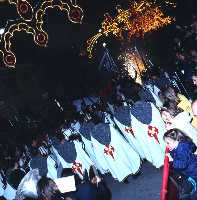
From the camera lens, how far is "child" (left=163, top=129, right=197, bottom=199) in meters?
6.44

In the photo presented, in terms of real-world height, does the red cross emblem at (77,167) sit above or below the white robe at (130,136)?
below

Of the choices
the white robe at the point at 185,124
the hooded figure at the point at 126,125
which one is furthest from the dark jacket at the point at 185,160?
the hooded figure at the point at 126,125

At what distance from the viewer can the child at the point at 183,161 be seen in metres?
6.44

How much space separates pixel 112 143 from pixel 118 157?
391 mm

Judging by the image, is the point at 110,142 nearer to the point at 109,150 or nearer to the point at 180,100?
the point at 109,150

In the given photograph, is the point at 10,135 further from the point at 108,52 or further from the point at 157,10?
the point at 157,10

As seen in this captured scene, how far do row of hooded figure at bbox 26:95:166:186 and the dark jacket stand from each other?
129 inches

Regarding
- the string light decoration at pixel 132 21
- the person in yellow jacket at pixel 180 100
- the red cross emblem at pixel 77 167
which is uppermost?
the string light decoration at pixel 132 21

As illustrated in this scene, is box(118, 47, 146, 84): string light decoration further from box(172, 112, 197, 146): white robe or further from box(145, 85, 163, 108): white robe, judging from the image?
box(172, 112, 197, 146): white robe

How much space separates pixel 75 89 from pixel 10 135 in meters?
4.13

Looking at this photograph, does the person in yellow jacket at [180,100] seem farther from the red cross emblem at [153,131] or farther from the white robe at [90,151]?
the white robe at [90,151]

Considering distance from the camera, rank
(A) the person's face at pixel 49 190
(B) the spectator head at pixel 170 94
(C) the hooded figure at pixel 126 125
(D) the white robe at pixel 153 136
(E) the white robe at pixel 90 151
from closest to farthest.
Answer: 1. (A) the person's face at pixel 49 190
2. (B) the spectator head at pixel 170 94
3. (D) the white robe at pixel 153 136
4. (C) the hooded figure at pixel 126 125
5. (E) the white robe at pixel 90 151

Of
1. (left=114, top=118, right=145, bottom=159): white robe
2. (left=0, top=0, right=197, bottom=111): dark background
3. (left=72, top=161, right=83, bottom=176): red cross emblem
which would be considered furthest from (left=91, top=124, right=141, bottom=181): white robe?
(left=0, top=0, right=197, bottom=111): dark background

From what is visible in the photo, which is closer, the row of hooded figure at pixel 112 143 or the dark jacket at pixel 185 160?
the dark jacket at pixel 185 160
